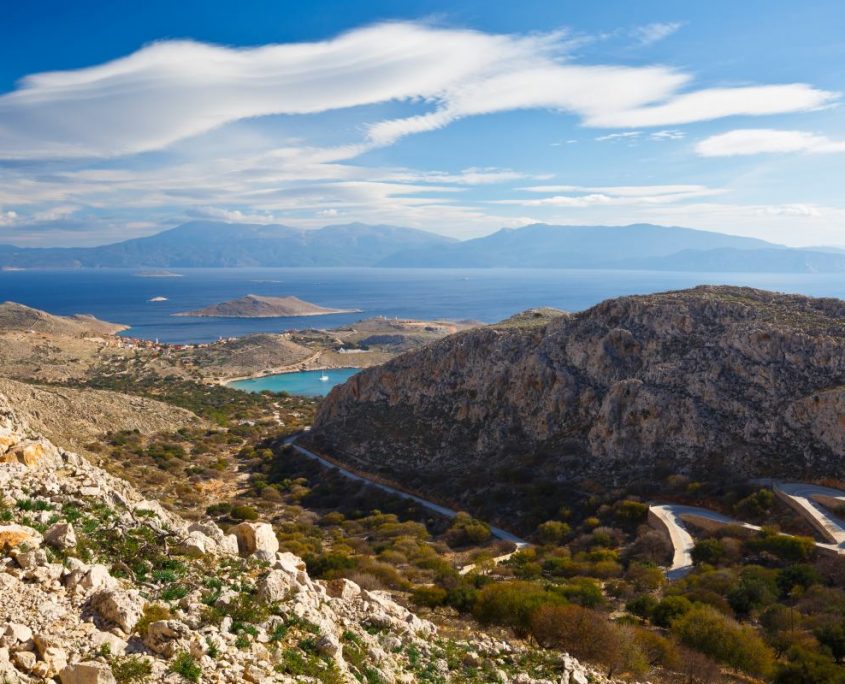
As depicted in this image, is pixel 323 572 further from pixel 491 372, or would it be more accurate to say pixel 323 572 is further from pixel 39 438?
pixel 491 372

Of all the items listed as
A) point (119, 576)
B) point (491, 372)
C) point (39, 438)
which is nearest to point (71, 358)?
point (491, 372)

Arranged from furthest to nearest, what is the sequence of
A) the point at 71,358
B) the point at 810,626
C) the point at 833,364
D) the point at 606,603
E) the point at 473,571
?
1. the point at 71,358
2. the point at 833,364
3. the point at 473,571
4. the point at 606,603
5. the point at 810,626

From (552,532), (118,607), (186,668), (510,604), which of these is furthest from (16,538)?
(552,532)

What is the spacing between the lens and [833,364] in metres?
30.8

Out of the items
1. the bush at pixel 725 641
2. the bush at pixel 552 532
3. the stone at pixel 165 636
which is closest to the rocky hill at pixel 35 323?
the bush at pixel 552 532

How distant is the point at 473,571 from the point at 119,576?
13643mm

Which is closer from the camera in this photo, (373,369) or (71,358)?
(373,369)

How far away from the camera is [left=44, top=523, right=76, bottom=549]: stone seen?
388 inches

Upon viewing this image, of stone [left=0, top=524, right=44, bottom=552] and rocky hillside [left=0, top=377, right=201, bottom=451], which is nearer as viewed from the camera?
stone [left=0, top=524, right=44, bottom=552]

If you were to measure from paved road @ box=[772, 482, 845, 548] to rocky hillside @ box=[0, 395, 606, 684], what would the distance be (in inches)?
592

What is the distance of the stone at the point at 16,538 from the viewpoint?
9242mm

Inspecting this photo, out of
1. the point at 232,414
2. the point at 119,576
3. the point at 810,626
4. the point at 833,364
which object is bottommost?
the point at 232,414

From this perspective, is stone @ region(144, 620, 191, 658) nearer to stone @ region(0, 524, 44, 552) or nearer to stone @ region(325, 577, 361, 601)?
stone @ region(0, 524, 44, 552)

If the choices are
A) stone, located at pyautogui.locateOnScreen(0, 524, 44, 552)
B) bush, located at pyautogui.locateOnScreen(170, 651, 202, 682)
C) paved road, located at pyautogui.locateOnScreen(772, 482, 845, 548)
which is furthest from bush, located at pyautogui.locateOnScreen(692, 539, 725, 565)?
stone, located at pyautogui.locateOnScreen(0, 524, 44, 552)
